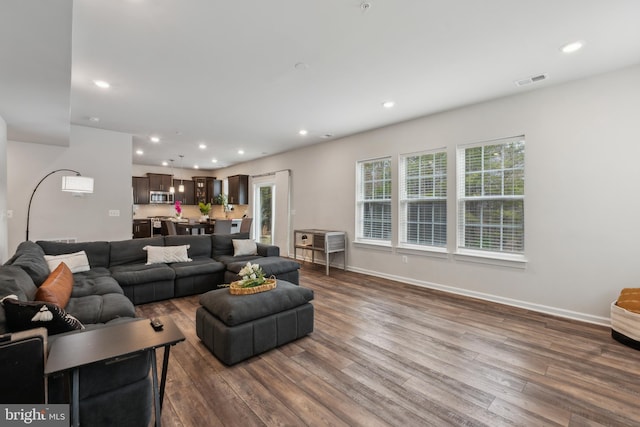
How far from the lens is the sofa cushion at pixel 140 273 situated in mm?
3672

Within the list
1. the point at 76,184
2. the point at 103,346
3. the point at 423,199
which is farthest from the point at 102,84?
the point at 423,199

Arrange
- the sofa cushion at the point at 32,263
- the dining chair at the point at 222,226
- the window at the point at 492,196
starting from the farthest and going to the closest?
1. the dining chair at the point at 222,226
2. the window at the point at 492,196
3. the sofa cushion at the point at 32,263

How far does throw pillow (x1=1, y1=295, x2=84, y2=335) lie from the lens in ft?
4.94

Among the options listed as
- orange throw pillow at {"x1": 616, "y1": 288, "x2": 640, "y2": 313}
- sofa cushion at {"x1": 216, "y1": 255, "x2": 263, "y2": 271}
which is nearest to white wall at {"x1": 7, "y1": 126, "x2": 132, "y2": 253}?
sofa cushion at {"x1": 216, "y1": 255, "x2": 263, "y2": 271}

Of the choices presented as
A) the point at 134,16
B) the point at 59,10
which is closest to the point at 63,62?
the point at 134,16

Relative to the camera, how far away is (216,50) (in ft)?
8.96

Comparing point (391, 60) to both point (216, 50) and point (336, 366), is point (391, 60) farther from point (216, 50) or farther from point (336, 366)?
point (336, 366)

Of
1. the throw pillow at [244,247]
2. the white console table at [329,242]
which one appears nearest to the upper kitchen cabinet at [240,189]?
the white console table at [329,242]

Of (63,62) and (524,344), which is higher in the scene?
(63,62)

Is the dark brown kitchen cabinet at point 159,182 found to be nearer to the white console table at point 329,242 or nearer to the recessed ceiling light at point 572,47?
the white console table at point 329,242

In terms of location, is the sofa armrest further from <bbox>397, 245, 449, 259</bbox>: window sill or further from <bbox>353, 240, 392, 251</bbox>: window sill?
<bbox>397, 245, 449, 259</bbox>: window sill

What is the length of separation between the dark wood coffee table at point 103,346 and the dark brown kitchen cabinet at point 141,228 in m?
8.85

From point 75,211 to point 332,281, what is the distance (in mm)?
4871

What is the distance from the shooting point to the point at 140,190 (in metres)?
9.46
